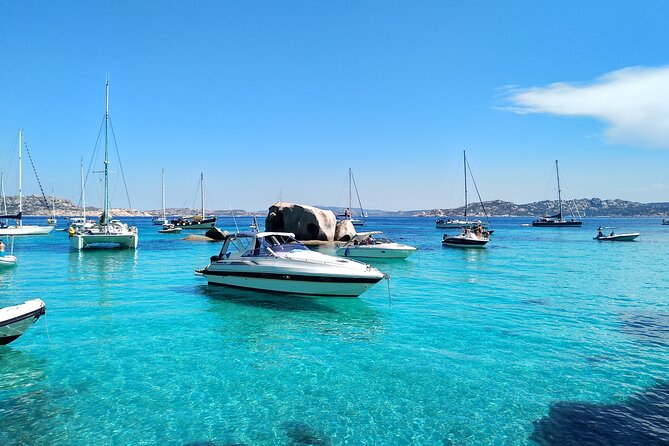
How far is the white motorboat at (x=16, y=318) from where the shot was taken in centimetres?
1041

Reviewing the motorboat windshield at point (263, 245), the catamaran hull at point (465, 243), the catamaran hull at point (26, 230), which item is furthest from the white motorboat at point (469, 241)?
the catamaran hull at point (26, 230)

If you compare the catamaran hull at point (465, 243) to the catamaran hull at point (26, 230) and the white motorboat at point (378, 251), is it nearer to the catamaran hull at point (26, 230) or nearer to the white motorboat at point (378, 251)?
the white motorboat at point (378, 251)

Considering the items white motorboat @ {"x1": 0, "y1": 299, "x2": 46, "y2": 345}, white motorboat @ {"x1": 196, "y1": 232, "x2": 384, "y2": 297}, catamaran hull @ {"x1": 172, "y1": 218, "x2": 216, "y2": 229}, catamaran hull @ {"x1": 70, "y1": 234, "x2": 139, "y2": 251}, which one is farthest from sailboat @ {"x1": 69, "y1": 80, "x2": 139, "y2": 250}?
catamaran hull @ {"x1": 172, "y1": 218, "x2": 216, "y2": 229}

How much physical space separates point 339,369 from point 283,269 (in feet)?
26.1

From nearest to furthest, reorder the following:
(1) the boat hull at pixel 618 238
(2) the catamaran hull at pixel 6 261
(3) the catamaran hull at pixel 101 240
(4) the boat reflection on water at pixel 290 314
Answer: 1. (4) the boat reflection on water at pixel 290 314
2. (2) the catamaran hull at pixel 6 261
3. (3) the catamaran hull at pixel 101 240
4. (1) the boat hull at pixel 618 238

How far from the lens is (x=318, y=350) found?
1175cm

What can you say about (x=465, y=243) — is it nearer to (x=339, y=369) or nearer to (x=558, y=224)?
(x=339, y=369)

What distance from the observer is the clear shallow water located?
7.45 meters

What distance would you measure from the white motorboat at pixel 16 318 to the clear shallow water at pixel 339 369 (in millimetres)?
655

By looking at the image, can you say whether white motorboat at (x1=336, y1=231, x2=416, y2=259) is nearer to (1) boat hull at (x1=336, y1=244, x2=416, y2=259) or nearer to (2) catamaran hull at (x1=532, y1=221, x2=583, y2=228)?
(1) boat hull at (x1=336, y1=244, x2=416, y2=259)

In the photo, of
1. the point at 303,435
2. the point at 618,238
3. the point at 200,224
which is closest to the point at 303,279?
the point at 303,435

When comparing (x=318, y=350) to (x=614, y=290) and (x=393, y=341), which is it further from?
(x=614, y=290)

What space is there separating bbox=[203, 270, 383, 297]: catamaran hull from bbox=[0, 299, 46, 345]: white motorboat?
28.5 feet

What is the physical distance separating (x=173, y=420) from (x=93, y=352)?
5.25m
